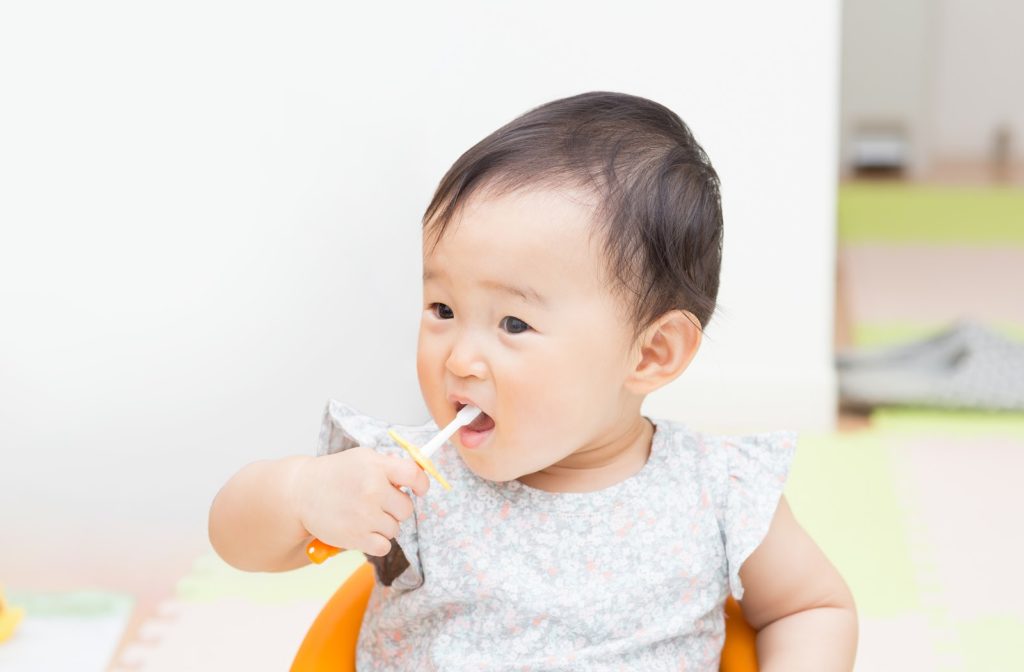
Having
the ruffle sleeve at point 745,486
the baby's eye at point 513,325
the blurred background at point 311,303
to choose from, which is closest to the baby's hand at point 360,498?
the baby's eye at point 513,325

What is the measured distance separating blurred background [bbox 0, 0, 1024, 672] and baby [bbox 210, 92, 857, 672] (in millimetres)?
374

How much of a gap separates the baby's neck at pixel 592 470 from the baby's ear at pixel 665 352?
52 millimetres

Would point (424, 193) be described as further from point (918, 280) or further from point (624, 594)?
point (918, 280)

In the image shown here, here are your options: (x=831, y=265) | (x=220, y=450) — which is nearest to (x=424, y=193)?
(x=220, y=450)

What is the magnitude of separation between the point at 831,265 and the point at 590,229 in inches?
41.6

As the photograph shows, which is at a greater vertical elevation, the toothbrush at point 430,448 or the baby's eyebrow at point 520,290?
the baby's eyebrow at point 520,290

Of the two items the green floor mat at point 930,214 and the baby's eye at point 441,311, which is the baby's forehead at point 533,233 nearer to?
the baby's eye at point 441,311

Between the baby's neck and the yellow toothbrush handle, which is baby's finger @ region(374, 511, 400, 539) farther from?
the baby's neck

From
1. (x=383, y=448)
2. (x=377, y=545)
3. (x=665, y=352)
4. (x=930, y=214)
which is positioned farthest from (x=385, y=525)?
(x=930, y=214)

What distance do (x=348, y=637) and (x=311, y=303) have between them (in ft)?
1.69

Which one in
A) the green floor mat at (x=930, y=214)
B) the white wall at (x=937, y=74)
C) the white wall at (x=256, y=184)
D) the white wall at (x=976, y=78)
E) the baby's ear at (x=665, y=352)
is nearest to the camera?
the baby's ear at (x=665, y=352)

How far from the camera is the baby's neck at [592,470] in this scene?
3.22 ft

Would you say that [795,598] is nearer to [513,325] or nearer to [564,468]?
[564,468]

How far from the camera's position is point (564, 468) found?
99cm
